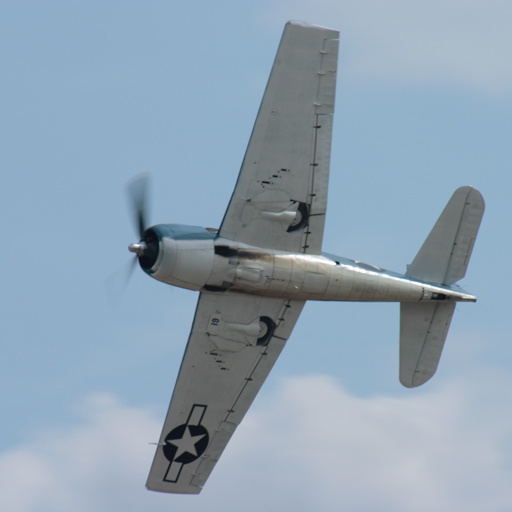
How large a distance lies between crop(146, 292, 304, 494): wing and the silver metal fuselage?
71cm

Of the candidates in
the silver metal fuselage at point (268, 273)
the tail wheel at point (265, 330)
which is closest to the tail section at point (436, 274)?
the silver metal fuselage at point (268, 273)

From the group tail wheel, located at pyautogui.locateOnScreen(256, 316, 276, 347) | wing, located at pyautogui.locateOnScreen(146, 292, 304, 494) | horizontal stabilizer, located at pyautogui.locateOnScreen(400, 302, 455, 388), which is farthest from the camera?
horizontal stabilizer, located at pyautogui.locateOnScreen(400, 302, 455, 388)

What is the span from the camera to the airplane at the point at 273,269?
2045 cm

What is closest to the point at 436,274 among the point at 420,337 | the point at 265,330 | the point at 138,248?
the point at 420,337

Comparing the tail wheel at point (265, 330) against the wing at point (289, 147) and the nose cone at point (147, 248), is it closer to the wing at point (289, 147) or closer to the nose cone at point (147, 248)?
the wing at point (289, 147)

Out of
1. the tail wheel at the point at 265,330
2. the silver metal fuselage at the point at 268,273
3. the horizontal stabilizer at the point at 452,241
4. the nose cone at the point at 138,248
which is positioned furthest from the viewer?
the horizontal stabilizer at the point at 452,241

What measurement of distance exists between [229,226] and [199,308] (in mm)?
1995

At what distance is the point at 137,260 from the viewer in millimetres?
20469

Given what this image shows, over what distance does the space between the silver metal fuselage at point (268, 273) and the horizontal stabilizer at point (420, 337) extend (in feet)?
2.07

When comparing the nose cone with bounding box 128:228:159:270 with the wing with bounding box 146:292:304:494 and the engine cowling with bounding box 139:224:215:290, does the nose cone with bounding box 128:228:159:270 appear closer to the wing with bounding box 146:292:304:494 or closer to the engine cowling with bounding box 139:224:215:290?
the engine cowling with bounding box 139:224:215:290

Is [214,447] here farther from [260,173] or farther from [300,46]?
[300,46]

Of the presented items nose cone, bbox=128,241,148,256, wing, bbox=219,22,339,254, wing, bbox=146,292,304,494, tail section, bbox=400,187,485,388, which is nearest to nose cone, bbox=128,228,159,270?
nose cone, bbox=128,241,148,256

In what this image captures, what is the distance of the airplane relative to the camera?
Result: 20.5 metres

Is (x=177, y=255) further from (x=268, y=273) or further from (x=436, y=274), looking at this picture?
(x=436, y=274)
